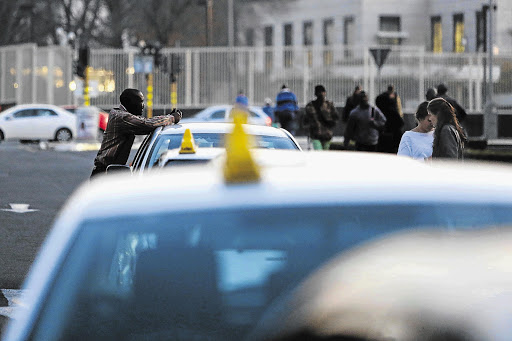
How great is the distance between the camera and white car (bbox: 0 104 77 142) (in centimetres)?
4481

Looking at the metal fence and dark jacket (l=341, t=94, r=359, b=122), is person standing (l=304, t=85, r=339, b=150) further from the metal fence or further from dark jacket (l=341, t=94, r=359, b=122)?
the metal fence

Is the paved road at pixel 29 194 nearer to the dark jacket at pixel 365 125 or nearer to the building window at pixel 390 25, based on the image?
the dark jacket at pixel 365 125

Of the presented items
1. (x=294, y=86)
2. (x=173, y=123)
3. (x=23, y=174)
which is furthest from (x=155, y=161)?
(x=294, y=86)

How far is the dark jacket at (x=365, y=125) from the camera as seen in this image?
20797 mm

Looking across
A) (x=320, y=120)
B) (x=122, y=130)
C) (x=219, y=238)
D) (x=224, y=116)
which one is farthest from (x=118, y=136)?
(x=224, y=116)

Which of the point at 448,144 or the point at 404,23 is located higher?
the point at 404,23

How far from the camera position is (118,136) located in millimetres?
12078

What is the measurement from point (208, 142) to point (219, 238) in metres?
6.96

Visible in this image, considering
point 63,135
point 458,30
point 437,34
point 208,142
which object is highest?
point 458,30

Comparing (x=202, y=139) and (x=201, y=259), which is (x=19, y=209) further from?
(x=201, y=259)

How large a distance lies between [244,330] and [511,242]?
0.66 meters

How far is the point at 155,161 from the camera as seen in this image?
374 inches

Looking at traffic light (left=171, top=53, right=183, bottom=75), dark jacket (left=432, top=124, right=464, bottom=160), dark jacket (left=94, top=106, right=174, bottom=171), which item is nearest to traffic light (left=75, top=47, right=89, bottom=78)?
traffic light (left=171, top=53, right=183, bottom=75)

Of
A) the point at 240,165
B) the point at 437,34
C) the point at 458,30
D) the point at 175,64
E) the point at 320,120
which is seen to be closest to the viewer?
the point at 240,165
